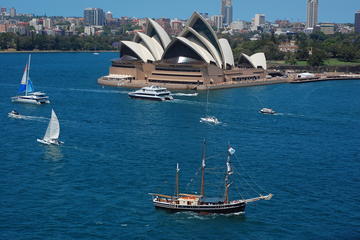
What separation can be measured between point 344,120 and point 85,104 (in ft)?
47.5

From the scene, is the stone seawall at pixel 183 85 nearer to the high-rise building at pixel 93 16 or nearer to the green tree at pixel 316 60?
the green tree at pixel 316 60

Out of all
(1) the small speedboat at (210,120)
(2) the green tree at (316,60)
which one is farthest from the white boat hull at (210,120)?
(2) the green tree at (316,60)

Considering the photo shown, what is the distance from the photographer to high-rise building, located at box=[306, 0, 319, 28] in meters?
187

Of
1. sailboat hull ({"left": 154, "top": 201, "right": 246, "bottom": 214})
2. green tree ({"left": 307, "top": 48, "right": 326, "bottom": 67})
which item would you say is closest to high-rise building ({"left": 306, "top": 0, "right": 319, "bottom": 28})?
green tree ({"left": 307, "top": 48, "right": 326, "bottom": 67})

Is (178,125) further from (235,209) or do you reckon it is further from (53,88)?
(53,88)

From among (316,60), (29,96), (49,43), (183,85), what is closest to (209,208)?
(29,96)

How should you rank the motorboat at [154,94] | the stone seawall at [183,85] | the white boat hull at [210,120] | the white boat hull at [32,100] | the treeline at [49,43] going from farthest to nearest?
the treeline at [49,43]
the stone seawall at [183,85]
the motorboat at [154,94]
the white boat hull at [32,100]
the white boat hull at [210,120]

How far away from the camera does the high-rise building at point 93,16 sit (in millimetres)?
193625

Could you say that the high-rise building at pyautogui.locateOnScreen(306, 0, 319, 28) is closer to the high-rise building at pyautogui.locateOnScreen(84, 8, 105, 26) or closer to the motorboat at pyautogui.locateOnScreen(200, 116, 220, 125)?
the high-rise building at pyautogui.locateOnScreen(84, 8, 105, 26)

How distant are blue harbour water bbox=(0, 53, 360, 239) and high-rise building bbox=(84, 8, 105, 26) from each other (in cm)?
15662

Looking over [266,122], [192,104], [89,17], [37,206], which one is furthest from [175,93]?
[89,17]

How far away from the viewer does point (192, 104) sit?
3969 centimetres

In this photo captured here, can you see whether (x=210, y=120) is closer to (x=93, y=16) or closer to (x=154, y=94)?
(x=154, y=94)

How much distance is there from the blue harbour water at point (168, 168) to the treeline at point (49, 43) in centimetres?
6527
